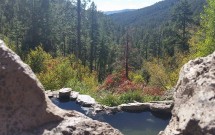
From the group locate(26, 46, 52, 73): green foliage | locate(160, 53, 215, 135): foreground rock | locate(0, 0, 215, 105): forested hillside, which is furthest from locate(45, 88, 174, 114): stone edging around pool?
locate(26, 46, 52, 73): green foliage

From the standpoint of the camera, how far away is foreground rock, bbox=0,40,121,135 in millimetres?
5312

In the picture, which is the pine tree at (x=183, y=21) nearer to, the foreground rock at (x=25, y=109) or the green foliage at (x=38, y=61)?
the green foliage at (x=38, y=61)

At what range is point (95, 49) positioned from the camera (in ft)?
236

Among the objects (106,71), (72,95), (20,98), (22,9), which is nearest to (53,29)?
(22,9)

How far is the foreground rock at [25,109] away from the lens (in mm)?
5312

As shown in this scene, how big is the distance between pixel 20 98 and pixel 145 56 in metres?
94.6

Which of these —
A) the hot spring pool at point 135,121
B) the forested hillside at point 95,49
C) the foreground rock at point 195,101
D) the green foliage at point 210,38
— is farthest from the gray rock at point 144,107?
the foreground rock at point 195,101

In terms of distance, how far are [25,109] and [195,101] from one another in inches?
96.3

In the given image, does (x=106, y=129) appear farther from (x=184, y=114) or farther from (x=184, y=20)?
(x=184, y=20)

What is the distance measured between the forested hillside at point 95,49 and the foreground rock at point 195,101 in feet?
40.1

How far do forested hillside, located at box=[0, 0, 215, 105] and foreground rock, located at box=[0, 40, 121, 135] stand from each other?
12.2m

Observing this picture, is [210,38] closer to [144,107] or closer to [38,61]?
[144,107]

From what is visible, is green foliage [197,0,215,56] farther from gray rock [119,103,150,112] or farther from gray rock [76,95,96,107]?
gray rock [76,95,96,107]

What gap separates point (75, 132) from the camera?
17.5ft
